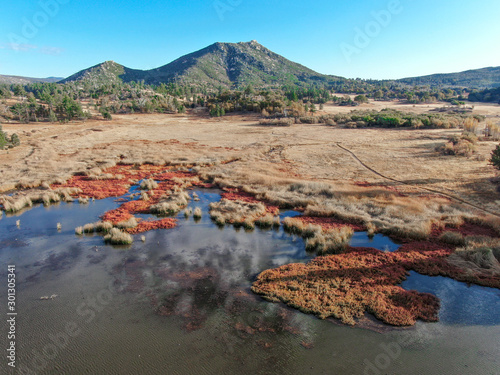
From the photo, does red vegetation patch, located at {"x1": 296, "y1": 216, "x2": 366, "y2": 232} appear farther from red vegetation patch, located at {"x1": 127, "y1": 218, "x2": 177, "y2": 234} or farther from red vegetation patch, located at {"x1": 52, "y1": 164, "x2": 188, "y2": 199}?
red vegetation patch, located at {"x1": 52, "y1": 164, "x2": 188, "y2": 199}

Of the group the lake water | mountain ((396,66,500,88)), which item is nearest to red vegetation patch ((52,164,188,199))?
the lake water

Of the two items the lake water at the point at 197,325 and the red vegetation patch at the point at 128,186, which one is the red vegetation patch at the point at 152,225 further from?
the lake water at the point at 197,325

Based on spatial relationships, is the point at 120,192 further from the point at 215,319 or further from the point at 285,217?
the point at 215,319

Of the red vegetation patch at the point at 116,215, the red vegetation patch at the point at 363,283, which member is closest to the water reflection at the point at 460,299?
the red vegetation patch at the point at 363,283

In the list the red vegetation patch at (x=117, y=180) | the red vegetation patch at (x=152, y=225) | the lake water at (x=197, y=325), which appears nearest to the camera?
the lake water at (x=197, y=325)

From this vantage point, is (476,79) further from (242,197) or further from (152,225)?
(152,225)
